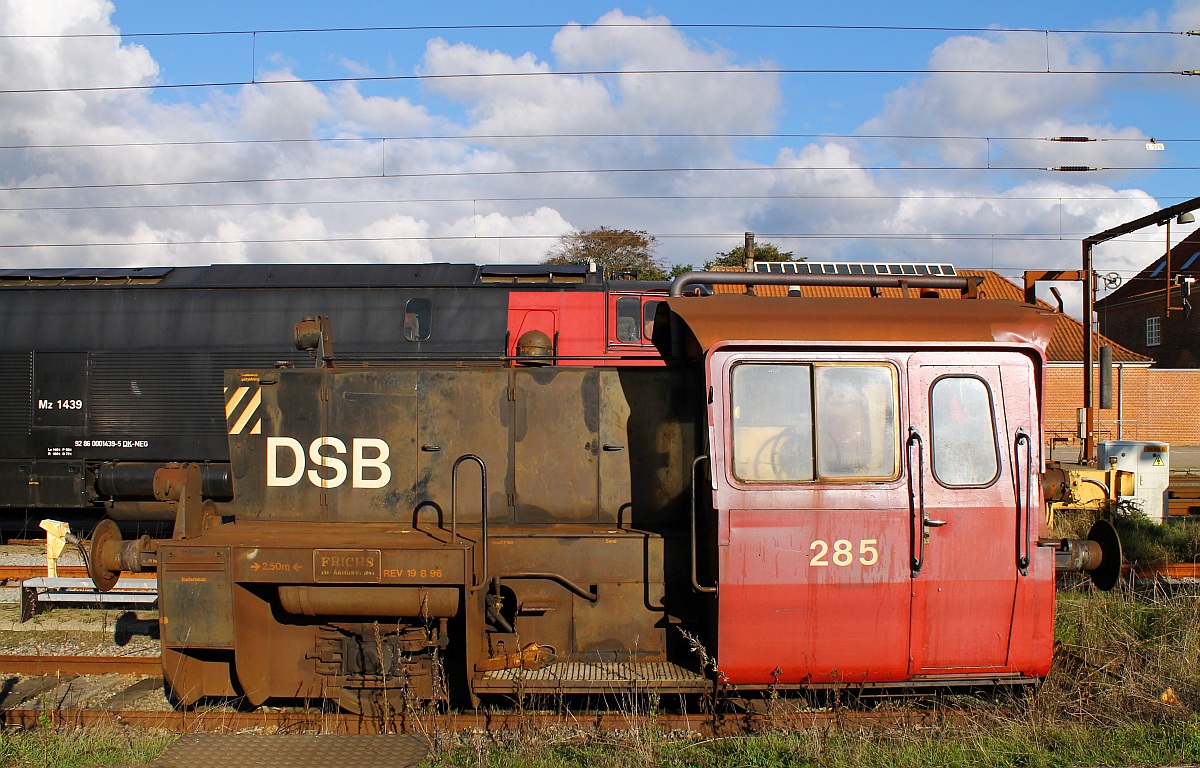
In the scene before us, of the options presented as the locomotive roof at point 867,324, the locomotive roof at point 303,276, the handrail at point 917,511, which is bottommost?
the handrail at point 917,511

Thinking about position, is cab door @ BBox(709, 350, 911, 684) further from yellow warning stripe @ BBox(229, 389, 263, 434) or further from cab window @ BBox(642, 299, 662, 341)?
cab window @ BBox(642, 299, 662, 341)

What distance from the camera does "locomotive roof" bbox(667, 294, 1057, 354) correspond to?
485cm

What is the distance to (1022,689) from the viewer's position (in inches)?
211

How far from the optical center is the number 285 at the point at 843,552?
4.81 metres

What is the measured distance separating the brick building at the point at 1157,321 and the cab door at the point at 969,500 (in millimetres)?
37742

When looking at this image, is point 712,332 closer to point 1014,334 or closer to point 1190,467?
point 1014,334

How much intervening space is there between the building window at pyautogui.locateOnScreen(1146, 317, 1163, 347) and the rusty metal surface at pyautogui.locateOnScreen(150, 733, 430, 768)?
48988mm

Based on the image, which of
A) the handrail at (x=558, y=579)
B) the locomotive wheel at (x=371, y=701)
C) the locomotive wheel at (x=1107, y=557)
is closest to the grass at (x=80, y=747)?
the locomotive wheel at (x=371, y=701)

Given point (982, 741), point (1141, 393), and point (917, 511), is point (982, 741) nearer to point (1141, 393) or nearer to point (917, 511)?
point (917, 511)

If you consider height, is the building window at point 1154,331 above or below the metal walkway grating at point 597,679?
above

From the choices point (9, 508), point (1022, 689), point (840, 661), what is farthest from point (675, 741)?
point (9, 508)

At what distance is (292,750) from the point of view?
477cm

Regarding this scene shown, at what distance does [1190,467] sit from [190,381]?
1125 inches

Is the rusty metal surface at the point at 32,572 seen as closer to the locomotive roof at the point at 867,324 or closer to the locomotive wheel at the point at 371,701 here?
the locomotive wheel at the point at 371,701
